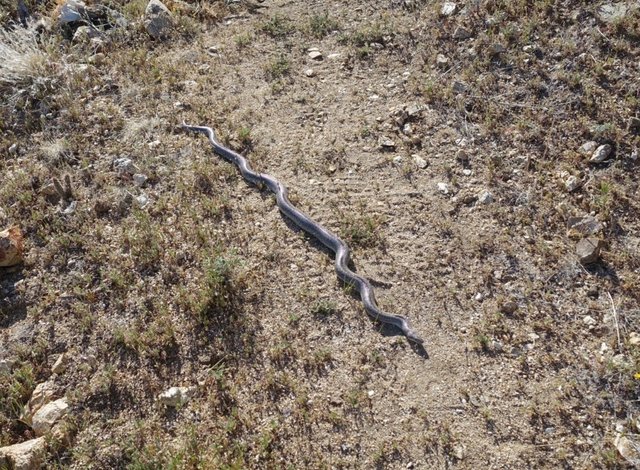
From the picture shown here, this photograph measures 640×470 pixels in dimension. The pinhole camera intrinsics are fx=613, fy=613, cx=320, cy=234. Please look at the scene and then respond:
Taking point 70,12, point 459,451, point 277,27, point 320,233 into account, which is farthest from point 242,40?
point 459,451

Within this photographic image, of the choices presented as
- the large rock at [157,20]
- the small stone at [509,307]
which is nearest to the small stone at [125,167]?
the large rock at [157,20]

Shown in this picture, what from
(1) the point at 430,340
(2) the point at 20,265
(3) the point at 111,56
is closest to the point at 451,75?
(1) the point at 430,340

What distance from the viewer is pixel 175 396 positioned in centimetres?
637

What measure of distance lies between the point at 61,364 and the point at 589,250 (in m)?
6.06

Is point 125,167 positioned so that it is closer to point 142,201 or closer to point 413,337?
point 142,201

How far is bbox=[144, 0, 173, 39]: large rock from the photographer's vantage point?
449 inches

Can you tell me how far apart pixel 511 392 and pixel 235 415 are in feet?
9.09

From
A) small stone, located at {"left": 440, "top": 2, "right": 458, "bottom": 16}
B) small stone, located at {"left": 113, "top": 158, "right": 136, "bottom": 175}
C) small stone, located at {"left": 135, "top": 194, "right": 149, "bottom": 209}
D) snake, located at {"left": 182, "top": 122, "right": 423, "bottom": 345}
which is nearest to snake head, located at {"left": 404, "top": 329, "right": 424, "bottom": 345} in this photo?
snake, located at {"left": 182, "top": 122, "right": 423, "bottom": 345}

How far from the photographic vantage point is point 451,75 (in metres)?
9.55

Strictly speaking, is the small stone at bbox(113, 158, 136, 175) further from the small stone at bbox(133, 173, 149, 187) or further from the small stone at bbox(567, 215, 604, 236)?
the small stone at bbox(567, 215, 604, 236)

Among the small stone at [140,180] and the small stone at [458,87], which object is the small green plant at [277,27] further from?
the small stone at [140,180]

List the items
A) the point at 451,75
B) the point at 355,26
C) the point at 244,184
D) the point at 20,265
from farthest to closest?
the point at 355,26 → the point at 451,75 → the point at 244,184 → the point at 20,265

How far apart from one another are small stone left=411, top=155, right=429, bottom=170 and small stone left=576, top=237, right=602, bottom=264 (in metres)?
2.36

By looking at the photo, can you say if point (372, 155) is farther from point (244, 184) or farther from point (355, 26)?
point (355, 26)
